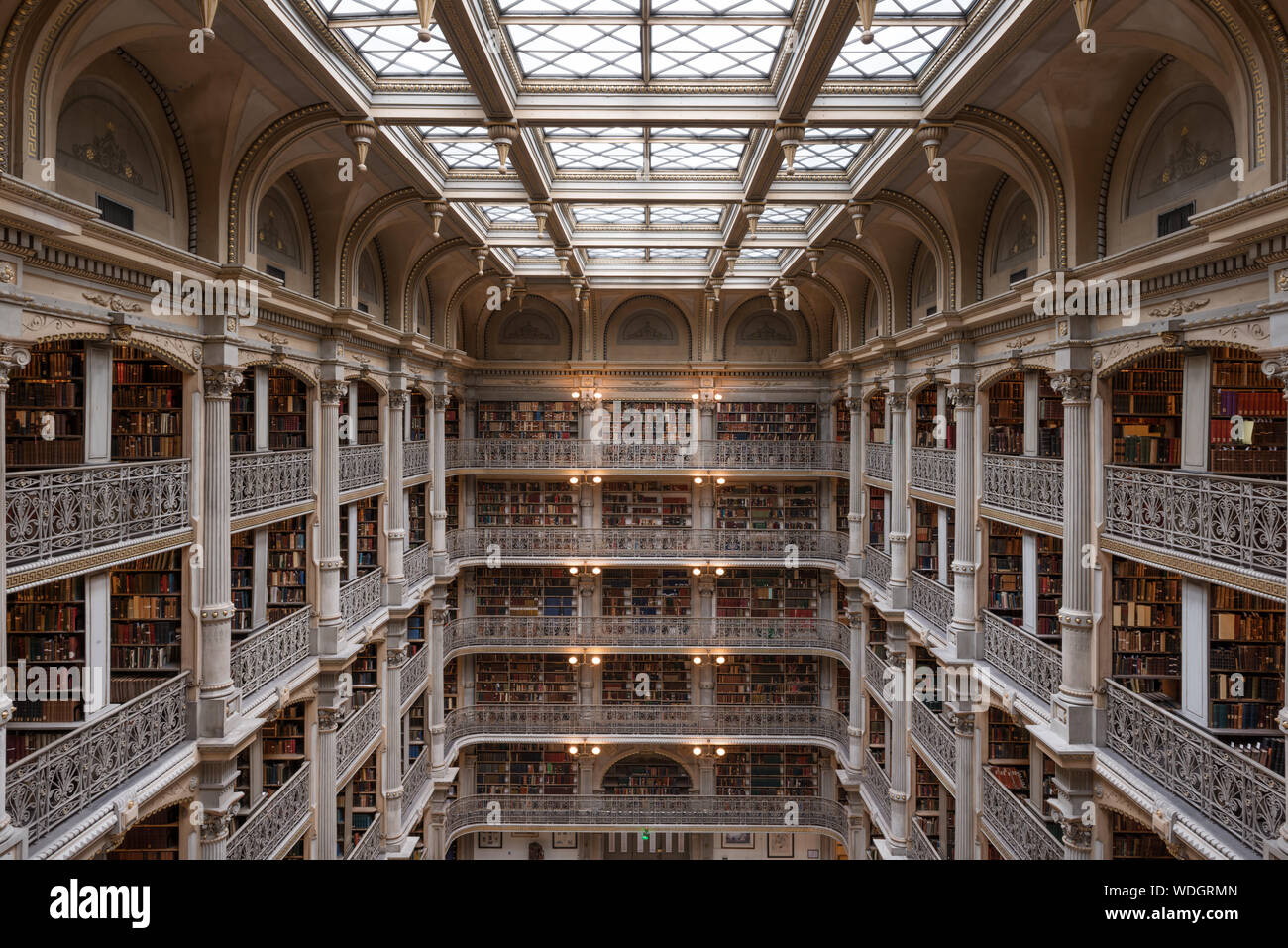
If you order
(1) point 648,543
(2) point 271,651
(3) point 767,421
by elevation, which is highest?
(3) point 767,421

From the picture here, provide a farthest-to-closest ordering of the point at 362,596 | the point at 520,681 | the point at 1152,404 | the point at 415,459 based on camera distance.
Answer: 1. the point at 520,681
2. the point at 415,459
3. the point at 362,596
4. the point at 1152,404

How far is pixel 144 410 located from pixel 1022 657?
858cm

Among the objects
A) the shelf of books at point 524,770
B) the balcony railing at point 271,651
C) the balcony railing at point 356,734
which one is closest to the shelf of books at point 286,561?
the balcony railing at point 271,651

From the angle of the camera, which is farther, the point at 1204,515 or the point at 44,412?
the point at 44,412

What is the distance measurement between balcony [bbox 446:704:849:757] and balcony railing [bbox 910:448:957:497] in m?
6.34

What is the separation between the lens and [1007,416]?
10.2m

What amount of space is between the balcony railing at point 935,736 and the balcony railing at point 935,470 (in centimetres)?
287

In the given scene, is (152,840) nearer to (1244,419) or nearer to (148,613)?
(148,613)

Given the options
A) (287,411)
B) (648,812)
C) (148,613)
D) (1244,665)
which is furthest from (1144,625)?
(648,812)

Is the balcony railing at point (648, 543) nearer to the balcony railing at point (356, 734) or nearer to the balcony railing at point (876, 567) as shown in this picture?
the balcony railing at point (876, 567)

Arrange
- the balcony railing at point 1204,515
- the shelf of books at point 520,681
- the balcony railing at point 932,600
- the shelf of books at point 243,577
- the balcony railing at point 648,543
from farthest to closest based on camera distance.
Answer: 1. the shelf of books at point 520,681
2. the balcony railing at point 648,543
3. the balcony railing at point 932,600
4. the shelf of books at point 243,577
5. the balcony railing at point 1204,515

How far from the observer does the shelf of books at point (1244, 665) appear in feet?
21.2

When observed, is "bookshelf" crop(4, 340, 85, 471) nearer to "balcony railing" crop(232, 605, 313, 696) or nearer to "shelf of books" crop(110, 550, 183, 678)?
"shelf of books" crop(110, 550, 183, 678)
